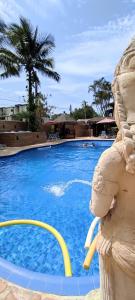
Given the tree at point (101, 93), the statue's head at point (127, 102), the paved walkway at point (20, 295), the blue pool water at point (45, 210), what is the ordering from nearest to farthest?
1. the statue's head at point (127, 102)
2. the paved walkway at point (20, 295)
3. the blue pool water at point (45, 210)
4. the tree at point (101, 93)

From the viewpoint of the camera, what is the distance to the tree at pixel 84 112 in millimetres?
54016

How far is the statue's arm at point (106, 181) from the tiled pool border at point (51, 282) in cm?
203

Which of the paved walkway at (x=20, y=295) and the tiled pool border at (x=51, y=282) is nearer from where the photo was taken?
the paved walkway at (x=20, y=295)

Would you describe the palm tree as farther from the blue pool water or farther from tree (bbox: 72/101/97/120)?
tree (bbox: 72/101/97/120)

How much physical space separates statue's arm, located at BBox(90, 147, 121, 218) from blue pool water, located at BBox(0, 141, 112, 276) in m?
3.54

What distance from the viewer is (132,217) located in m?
1.55

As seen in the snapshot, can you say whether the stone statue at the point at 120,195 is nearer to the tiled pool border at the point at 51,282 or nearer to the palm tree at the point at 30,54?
the tiled pool border at the point at 51,282

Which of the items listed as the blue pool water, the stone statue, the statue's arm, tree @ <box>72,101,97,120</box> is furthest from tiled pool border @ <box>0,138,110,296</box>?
tree @ <box>72,101,97,120</box>

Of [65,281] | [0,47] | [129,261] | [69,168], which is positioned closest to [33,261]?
[65,281]

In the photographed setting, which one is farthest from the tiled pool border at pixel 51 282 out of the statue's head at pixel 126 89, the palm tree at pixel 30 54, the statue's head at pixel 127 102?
the palm tree at pixel 30 54

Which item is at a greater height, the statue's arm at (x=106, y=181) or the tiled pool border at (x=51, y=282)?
the statue's arm at (x=106, y=181)

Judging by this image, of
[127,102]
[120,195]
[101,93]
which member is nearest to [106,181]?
[120,195]

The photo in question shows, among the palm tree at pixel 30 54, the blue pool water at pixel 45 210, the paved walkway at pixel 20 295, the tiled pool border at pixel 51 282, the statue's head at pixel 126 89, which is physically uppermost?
the palm tree at pixel 30 54

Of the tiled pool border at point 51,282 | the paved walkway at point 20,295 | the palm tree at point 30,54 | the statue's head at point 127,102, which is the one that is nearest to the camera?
the statue's head at point 127,102
